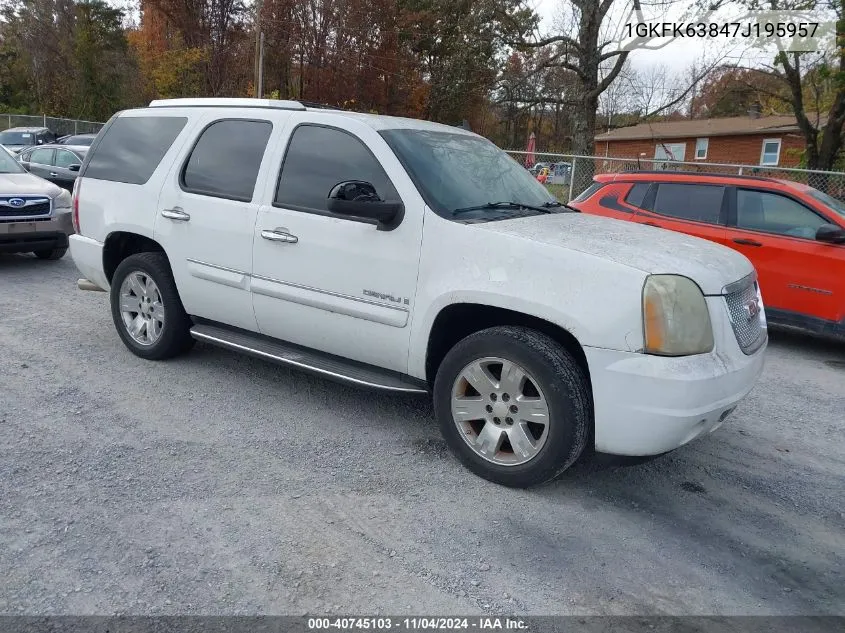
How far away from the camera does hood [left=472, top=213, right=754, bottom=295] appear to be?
345 cm

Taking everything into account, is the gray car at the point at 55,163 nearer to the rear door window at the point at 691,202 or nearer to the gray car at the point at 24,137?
the gray car at the point at 24,137

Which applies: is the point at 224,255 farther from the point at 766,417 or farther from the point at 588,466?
the point at 766,417

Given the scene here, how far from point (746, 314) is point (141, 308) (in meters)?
4.24

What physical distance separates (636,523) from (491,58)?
29.2m

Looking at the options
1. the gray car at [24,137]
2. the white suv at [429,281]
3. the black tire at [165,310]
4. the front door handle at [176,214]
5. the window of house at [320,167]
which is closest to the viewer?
the white suv at [429,281]

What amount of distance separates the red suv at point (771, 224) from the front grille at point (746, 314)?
127 inches

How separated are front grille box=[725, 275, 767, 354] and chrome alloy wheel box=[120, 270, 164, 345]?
153 inches

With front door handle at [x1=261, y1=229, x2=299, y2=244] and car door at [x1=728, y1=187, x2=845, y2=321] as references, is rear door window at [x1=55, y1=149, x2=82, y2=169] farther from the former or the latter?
car door at [x1=728, y1=187, x2=845, y2=321]

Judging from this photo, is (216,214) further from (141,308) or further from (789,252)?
(789,252)

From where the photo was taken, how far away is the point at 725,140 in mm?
38438

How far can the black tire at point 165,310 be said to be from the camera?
5.18 m

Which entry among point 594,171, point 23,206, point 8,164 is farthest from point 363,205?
point 594,171

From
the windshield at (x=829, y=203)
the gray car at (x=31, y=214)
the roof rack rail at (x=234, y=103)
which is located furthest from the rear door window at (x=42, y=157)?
the windshield at (x=829, y=203)

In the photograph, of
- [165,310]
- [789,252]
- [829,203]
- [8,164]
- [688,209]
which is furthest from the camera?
[8,164]
